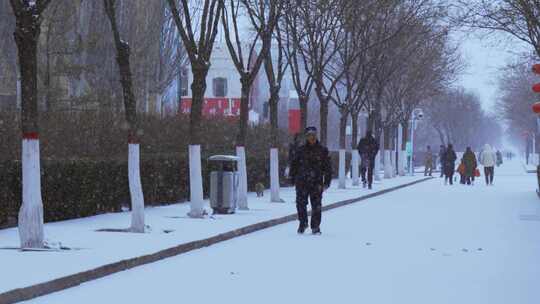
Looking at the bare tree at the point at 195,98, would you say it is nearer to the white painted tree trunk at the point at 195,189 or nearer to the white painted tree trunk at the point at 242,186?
the white painted tree trunk at the point at 195,189

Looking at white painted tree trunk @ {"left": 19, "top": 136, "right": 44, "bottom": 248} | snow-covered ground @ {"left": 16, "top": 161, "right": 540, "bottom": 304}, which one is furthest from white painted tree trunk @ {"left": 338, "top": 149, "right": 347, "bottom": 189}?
white painted tree trunk @ {"left": 19, "top": 136, "right": 44, "bottom": 248}

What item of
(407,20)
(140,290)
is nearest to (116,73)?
(407,20)

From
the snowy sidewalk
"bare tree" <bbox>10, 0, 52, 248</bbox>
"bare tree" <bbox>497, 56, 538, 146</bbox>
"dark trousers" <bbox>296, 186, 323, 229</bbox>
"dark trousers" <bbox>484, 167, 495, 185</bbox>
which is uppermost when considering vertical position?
"bare tree" <bbox>497, 56, 538, 146</bbox>

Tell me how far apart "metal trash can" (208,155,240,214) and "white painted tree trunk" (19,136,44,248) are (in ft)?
26.0

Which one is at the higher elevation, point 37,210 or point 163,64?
point 163,64

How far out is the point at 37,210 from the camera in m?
13.5

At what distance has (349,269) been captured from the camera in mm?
12422

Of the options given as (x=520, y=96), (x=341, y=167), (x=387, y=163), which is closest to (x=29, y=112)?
(x=341, y=167)

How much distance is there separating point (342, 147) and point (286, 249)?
23.2 meters

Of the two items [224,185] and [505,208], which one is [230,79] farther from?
[224,185]

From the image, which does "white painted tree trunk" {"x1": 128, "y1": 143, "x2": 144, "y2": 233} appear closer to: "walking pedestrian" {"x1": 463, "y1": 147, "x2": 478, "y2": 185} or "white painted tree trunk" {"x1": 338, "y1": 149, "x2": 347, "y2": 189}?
"white painted tree trunk" {"x1": 338, "y1": 149, "x2": 347, "y2": 189}

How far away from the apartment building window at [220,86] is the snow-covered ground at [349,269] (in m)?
69.1

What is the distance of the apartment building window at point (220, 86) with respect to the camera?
89.5 metres

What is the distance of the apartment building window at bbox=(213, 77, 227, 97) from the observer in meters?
89.5
